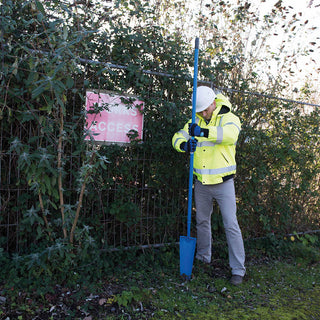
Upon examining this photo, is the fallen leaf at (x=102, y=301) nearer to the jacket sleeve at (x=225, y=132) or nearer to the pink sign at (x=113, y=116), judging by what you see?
the pink sign at (x=113, y=116)

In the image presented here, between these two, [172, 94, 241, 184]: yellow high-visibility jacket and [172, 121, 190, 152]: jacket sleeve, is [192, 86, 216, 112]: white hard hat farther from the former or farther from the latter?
[172, 121, 190, 152]: jacket sleeve

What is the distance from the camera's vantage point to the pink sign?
337cm

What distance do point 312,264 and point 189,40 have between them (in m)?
3.53

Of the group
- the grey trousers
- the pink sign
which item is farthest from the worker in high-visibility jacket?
the pink sign

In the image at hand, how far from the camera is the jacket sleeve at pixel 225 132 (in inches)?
129

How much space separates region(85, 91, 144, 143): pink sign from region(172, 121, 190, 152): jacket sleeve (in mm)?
433

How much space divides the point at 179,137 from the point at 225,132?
54 centimetres

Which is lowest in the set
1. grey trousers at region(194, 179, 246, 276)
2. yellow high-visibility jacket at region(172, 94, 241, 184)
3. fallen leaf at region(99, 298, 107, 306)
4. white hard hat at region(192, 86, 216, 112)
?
fallen leaf at region(99, 298, 107, 306)

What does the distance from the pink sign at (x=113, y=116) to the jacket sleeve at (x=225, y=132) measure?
89cm

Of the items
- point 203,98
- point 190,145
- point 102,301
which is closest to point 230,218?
point 190,145

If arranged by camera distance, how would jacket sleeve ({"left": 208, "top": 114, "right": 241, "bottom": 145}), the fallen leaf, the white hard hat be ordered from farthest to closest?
the white hard hat, jacket sleeve ({"left": 208, "top": 114, "right": 241, "bottom": 145}), the fallen leaf

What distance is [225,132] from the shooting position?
10.8 feet

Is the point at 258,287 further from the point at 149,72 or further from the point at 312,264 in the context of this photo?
the point at 149,72

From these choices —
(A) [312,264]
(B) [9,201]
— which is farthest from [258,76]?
(B) [9,201]
